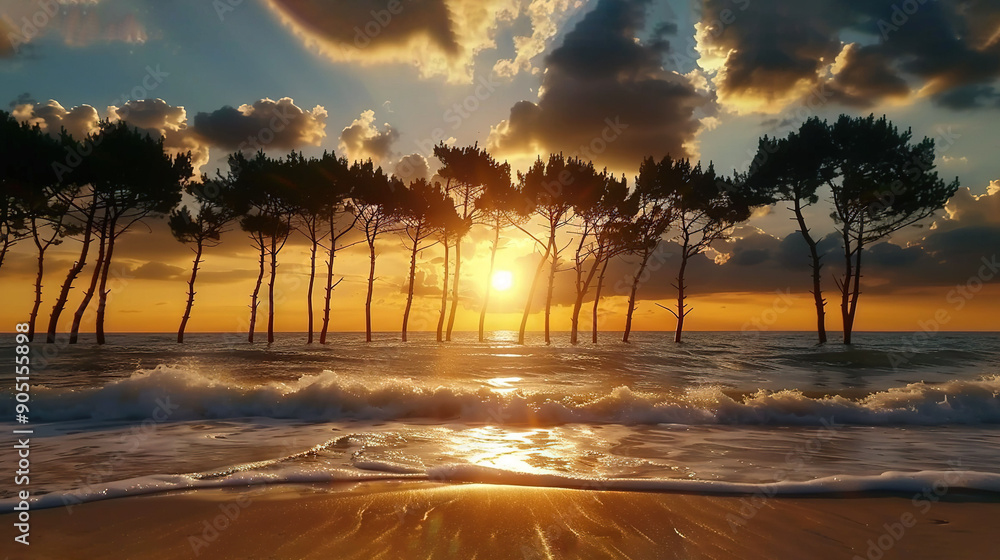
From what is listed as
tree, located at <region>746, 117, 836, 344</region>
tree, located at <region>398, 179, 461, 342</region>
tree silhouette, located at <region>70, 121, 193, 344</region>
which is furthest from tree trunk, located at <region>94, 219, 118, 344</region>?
tree, located at <region>746, 117, 836, 344</region>

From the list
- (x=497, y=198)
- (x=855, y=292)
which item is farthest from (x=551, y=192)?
(x=855, y=292)

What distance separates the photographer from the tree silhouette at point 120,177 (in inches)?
1146

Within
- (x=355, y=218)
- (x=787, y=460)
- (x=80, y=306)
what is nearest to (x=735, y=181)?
(x=355, y=218)

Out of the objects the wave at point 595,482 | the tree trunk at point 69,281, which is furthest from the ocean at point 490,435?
the tree trunk at point 69,281

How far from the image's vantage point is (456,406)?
881cm

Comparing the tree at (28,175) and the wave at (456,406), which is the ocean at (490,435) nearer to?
the wave at (456,406)

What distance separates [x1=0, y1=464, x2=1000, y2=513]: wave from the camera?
4.28 m

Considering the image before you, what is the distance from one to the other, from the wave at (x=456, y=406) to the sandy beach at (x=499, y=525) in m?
4.28

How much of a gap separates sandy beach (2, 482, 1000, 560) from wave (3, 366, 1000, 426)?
4278 millimetres

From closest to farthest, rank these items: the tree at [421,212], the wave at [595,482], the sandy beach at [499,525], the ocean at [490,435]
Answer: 1. the sandy beach at [499,525]
2. the wave at [595,482]
3. the ocean at [490,435]
4. the tree at [421,212]

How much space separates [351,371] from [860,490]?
1319 centimetres

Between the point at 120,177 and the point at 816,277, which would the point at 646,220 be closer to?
the point at 816,277

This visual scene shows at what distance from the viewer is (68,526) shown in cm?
339

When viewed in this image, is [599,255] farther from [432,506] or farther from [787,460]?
[432,506]
